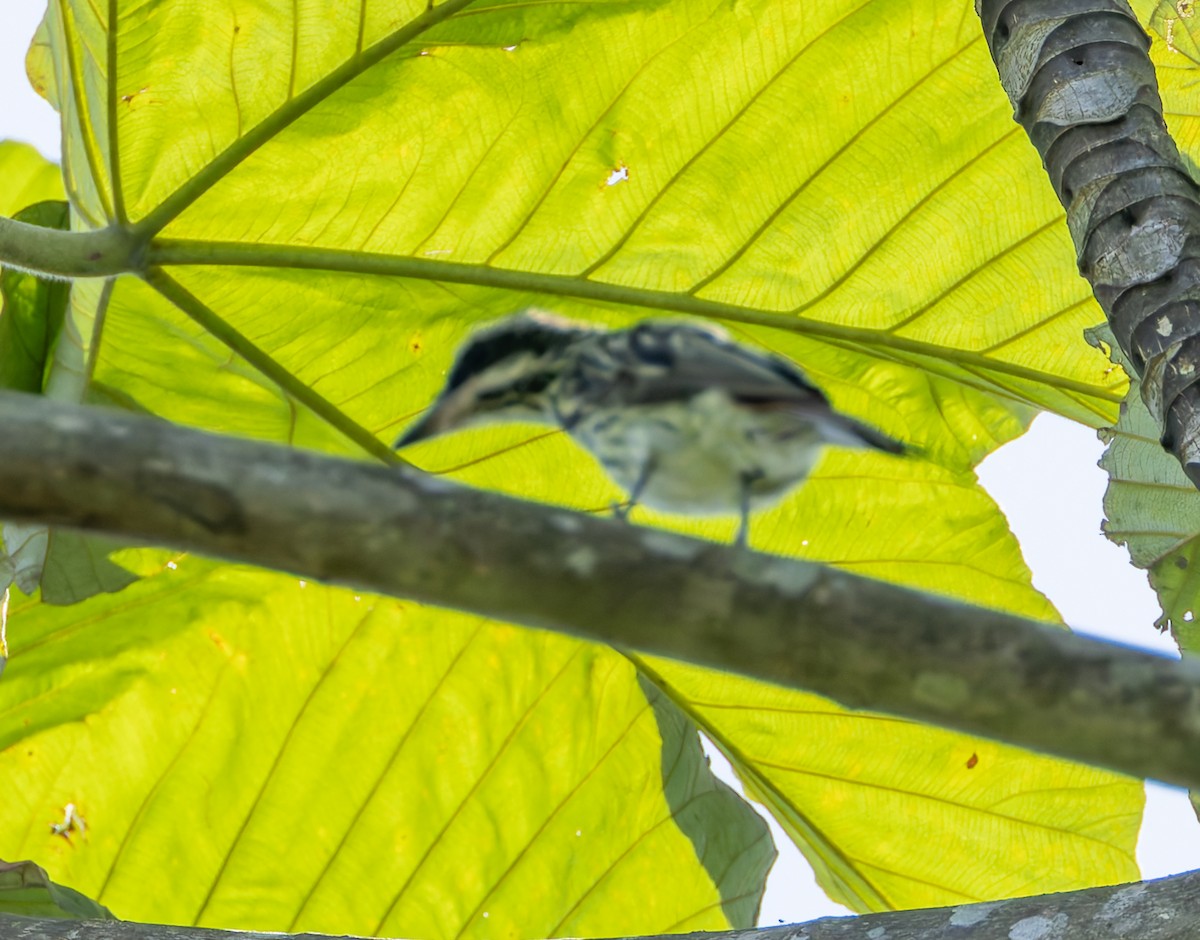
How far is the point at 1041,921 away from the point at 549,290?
1630 mm

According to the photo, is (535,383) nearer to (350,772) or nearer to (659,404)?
(659,404)

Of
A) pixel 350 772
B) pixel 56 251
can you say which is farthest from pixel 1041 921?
pixel 350 772

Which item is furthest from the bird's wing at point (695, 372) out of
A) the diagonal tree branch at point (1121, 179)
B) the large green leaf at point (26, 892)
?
the large green leaf at point (26, 892)

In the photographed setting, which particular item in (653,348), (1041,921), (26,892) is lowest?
(1041,921)

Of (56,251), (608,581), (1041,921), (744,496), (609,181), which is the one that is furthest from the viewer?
(609,181)

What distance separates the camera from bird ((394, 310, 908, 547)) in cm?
163

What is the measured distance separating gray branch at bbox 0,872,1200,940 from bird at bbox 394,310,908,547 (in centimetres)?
47

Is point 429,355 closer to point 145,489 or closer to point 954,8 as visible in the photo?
point 954,8

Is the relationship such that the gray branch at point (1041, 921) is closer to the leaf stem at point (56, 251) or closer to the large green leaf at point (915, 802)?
the leaf stem at point (56, 251)

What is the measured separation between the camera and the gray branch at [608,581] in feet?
2.85

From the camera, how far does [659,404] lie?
167 centimetres

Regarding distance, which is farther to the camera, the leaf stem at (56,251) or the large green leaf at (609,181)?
the large green leaf at (609,181)

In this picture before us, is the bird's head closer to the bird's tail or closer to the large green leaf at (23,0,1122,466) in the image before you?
the bird's tail

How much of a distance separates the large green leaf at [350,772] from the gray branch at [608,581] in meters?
2.25
